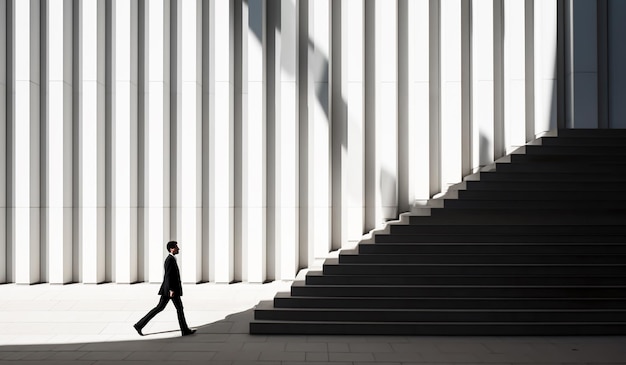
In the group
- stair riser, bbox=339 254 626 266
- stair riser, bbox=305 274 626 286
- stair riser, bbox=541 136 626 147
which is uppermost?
stair riser, bbox=541 136 626 147

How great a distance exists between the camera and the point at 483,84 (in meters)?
10.9

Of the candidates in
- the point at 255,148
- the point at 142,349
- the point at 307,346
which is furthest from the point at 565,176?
the point at 142,349

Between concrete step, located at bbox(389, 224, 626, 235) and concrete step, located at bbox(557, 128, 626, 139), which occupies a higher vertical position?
concrete step, located at bbox(557, 128, 626, 139)

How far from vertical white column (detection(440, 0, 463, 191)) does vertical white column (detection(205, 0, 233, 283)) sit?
4.42 metres

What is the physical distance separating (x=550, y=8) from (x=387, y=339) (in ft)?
28.1

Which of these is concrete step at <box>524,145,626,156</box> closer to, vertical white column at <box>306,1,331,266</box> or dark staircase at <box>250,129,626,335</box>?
dark staircase at <box>250,129,626,335</box>

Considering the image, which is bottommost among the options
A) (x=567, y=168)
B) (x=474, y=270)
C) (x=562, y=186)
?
(x=474, y=270)

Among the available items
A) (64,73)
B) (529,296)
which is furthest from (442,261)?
(64,73)

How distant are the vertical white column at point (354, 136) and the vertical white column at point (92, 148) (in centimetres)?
558

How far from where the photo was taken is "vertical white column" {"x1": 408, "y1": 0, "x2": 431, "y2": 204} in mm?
10859

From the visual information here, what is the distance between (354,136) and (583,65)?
545cm

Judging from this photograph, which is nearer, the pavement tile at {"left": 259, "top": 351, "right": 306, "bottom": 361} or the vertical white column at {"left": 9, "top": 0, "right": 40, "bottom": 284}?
the pavement tile at {"left": 259, "top": 351, "right": 306, "bottom": 361}

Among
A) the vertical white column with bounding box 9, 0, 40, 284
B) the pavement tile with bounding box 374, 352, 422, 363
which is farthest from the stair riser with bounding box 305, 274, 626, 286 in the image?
the vertical white column with bounding box 9, 0, 40, 284

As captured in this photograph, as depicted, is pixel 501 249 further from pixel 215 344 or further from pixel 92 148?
pixel 92 148
